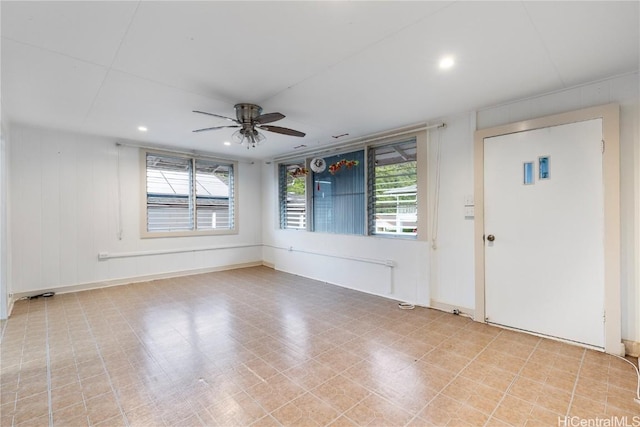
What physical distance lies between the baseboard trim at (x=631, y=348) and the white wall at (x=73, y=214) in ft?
21.1

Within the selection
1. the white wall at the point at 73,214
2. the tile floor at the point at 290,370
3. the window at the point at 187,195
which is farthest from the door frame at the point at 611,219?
the white wall at the point at 73,214

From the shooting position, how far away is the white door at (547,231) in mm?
2760

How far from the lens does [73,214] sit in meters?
4.69

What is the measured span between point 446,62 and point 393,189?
7.40 feet

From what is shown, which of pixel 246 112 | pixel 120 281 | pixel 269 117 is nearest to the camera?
pixel 269 117

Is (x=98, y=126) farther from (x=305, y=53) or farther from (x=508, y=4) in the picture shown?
(x=508, y=4)

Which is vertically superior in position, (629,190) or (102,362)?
(629,190)

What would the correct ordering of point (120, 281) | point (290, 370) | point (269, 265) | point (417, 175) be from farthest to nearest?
point (269, 265), point (120, 281), point (417, 175), point (290, 370)

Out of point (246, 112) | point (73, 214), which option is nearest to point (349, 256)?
point (246, 112)

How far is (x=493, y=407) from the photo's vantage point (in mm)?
1938

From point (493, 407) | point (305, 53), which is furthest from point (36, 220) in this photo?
point (493, 407)

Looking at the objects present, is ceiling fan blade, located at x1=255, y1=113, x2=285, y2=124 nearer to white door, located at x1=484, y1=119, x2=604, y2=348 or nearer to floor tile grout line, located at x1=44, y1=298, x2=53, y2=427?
white door, located at x1=484, y1=119, x2=604, y2=348

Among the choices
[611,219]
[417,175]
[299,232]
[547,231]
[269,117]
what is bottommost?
[299,232]

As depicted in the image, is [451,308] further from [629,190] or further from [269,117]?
[269,117]
